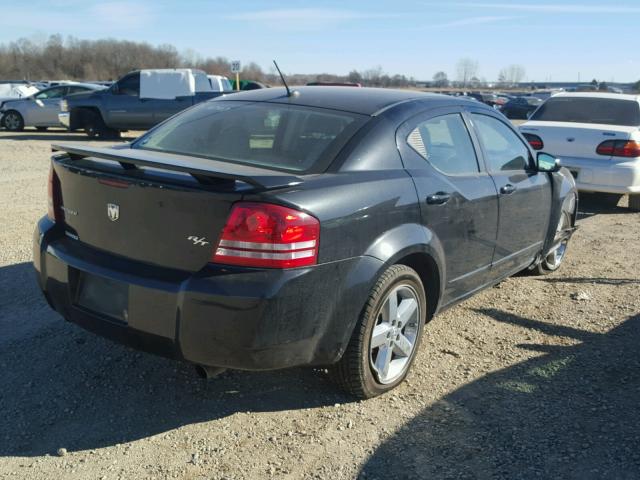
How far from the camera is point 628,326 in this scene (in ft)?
15.2

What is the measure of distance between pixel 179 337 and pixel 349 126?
1481 mm

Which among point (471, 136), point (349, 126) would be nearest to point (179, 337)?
point (349, 126)

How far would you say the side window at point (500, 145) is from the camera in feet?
14.4

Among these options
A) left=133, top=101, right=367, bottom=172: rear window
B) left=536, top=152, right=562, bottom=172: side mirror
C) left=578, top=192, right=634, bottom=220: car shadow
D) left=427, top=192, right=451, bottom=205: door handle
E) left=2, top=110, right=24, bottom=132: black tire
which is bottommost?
left=2, top=110, right=24, bottom=132: black tire

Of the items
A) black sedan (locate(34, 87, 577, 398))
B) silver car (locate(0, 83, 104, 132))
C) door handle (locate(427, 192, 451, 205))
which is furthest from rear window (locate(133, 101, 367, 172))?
silver car (locate(0, 83, 104, 132))

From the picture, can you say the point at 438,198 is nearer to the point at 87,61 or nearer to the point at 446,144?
the point at 446,144

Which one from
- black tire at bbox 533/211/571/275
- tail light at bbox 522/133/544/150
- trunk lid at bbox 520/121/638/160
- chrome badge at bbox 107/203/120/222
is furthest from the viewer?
tail light at bbox 522/133/544/150

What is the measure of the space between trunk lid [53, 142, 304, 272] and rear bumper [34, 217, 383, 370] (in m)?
0.09

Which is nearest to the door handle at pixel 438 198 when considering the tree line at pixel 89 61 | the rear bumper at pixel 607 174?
the rear bumper at pixel 607 174

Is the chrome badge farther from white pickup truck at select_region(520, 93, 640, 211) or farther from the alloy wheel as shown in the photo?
white pickup truck at select_region(520, 93, 640, 211)

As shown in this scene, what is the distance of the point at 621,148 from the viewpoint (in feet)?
26.4

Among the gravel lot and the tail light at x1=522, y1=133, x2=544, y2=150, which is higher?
the tail light at x1=522, y1=133, x2=544, y2=150

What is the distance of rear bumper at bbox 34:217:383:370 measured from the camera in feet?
8.96

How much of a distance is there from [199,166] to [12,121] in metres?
19.0
